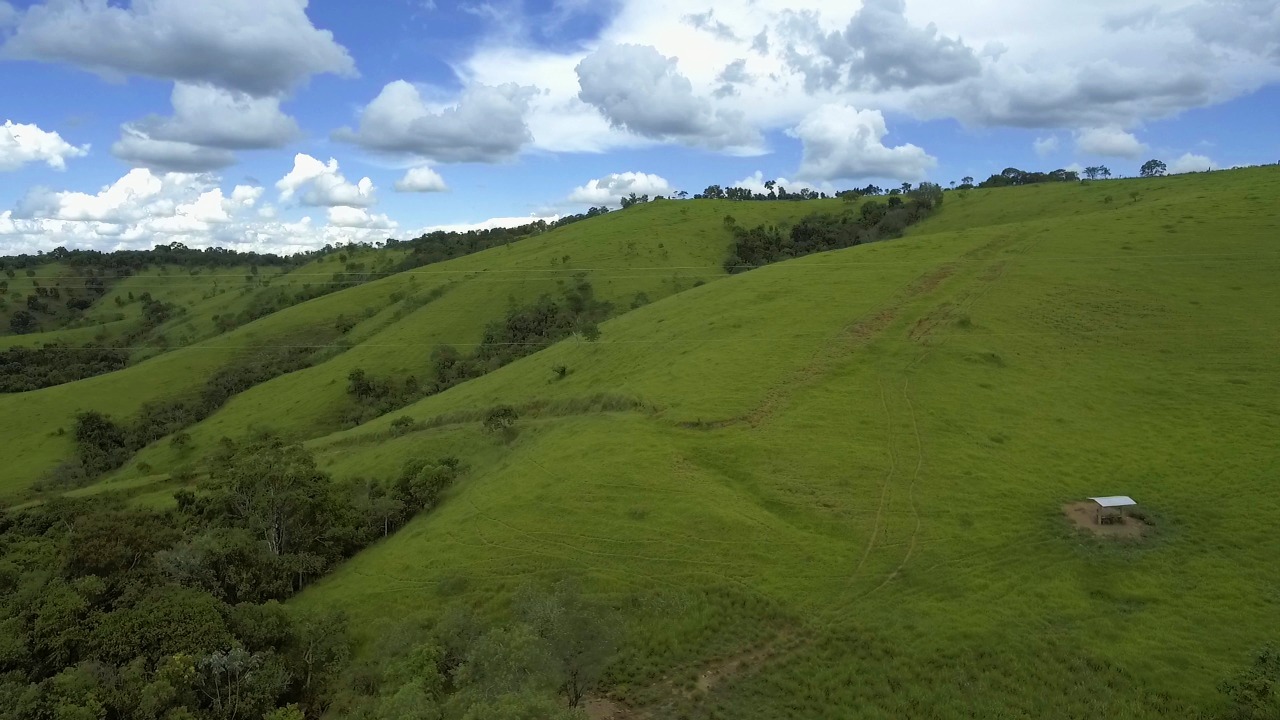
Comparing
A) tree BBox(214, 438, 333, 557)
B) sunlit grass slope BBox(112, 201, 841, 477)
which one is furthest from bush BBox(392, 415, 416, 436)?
sunlit grass slope BBox(112, 201, 841, 477)

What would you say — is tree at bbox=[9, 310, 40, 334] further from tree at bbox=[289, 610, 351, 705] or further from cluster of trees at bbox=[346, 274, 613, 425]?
tree at bbox=[289, 610, 351, 705]

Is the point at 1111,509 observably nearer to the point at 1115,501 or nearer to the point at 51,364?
the point at 1115,501

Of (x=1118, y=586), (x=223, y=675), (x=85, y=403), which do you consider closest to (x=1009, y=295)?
(x=1118, y=586)

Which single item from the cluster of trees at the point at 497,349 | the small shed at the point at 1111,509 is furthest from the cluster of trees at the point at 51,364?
the small shed at the point at 1111,509

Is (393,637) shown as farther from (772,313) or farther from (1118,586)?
(772,313)

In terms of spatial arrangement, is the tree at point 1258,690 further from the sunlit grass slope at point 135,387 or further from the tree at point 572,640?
the sunlit grass slope at point 135,387

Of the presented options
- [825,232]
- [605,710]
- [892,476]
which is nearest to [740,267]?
[825,232]

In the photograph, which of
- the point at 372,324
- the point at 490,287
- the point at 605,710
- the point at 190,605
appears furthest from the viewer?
the point at 490,287
